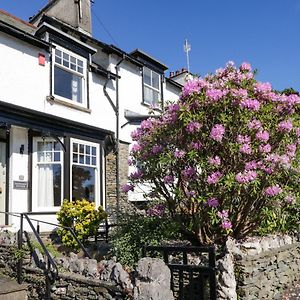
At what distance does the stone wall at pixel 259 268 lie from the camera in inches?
215

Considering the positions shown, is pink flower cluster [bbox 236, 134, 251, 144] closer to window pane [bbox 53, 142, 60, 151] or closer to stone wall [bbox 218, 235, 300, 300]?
stone wall [bbox 218, 235, 300, 300]

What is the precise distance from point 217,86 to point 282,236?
11.0ft

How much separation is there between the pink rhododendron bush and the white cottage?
7.94ft

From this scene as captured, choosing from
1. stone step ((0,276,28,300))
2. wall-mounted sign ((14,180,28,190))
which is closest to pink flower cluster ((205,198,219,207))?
stone step ((0,276,28,300))

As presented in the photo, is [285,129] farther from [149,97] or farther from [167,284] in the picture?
[149,97]

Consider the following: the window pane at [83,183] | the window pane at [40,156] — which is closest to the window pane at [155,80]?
the window pane at [83,183]

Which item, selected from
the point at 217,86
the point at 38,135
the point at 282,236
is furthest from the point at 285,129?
the point at 38,135

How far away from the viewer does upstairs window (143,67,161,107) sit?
15547mm

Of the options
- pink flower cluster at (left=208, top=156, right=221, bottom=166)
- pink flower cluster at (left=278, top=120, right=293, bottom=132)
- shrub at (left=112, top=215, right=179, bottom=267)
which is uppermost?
pink flower cluster at (left=278, top=120, right=293, bottom=132)

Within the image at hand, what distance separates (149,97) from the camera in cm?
1570

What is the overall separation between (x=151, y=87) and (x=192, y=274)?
1137 centimetres

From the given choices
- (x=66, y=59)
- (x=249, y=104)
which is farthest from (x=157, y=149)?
(x=66, y=59)

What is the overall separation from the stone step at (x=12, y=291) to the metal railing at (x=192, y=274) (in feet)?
8.24

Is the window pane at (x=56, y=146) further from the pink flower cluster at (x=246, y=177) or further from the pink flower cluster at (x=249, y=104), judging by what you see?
the pink flower cluster at (x=246, y=177)
